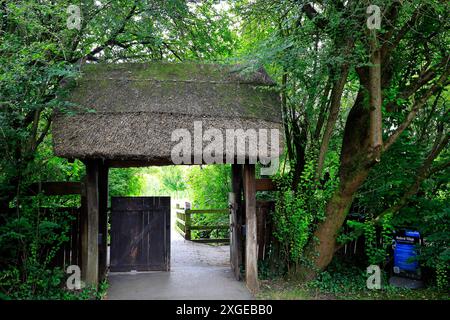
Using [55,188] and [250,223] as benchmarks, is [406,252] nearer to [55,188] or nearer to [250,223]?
[250,223]

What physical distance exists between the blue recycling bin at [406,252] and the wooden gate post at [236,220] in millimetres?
2878

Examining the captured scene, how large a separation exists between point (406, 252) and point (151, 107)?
520cm

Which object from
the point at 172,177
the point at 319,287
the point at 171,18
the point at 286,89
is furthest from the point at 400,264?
the point at 172,177

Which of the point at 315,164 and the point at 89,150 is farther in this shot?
the point at 315,164

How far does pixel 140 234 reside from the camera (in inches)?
318

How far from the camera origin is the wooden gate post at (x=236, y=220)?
7680 millimetres

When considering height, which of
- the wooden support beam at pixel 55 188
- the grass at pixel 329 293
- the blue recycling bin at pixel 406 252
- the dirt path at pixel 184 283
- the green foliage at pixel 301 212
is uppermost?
the wooden support beam at pixel 55 188

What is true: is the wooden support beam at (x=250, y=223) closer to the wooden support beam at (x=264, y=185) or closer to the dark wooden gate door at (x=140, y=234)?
the wooden support beam at (x=264, y=185)

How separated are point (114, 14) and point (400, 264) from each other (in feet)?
23.7

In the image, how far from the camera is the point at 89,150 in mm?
6168

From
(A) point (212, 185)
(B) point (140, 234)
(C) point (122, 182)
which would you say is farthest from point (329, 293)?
(C) point (122, 182)

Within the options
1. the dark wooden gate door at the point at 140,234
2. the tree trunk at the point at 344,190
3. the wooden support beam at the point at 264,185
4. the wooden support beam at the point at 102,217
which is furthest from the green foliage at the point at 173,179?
the tree trunk at the point at 344,190

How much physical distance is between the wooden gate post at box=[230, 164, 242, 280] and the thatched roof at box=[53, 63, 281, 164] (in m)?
1.57
